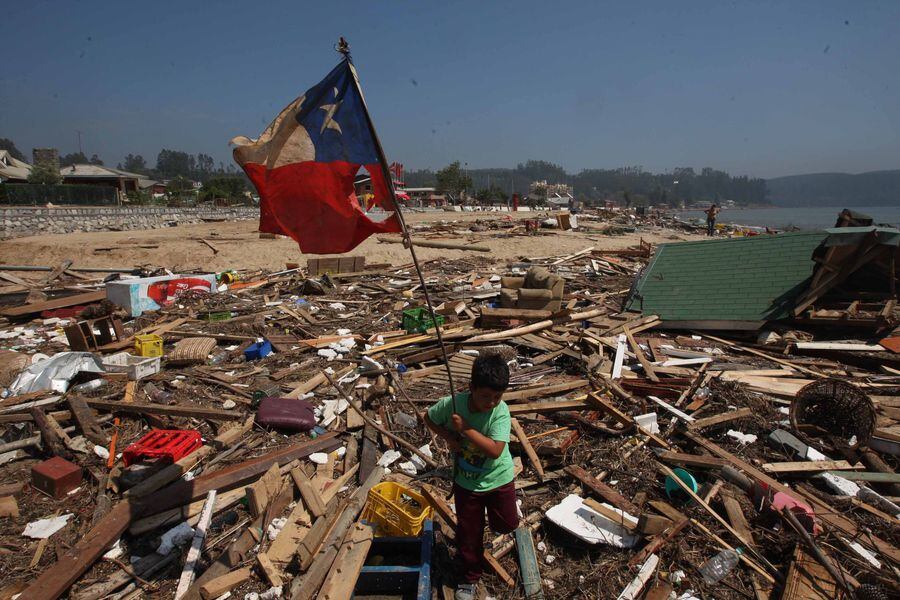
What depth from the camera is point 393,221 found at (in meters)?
3.73

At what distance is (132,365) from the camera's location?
6562 millimetres

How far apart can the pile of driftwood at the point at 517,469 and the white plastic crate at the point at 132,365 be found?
0.12 metres

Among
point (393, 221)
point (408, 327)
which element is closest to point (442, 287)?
point (408, 327)

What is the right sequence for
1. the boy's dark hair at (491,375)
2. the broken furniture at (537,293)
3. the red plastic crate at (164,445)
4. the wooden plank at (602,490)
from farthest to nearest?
1. the broken furniture at (537,293)
2. the red plastic crate at (164,445)
3. the wooden plank at (602,490)
4. the boy's dark hair at (491,375)

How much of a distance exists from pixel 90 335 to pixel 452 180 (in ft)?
226

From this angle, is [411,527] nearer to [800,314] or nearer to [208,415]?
[208,415]

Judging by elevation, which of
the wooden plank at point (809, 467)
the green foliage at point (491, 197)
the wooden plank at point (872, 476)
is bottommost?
the wooden plank at point (872, 476)

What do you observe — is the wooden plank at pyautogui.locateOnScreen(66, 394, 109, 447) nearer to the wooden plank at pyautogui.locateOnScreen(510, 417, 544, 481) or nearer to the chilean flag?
the chilean flag

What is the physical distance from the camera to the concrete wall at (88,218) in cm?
2122

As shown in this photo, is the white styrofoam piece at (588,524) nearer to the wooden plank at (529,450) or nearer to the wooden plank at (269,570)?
the wooden plank at (529,450)

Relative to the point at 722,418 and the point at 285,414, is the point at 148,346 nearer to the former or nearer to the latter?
the point at 285,414

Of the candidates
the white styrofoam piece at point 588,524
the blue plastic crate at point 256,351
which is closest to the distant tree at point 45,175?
the blue plastic crate at point 256,351

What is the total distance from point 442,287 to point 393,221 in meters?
8.90

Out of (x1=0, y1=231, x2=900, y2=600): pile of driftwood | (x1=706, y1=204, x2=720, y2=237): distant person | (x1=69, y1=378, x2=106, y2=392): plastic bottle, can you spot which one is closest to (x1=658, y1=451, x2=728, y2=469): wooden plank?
(x1=0, y1=231, x2=900, y2=600): pile of driftwood
